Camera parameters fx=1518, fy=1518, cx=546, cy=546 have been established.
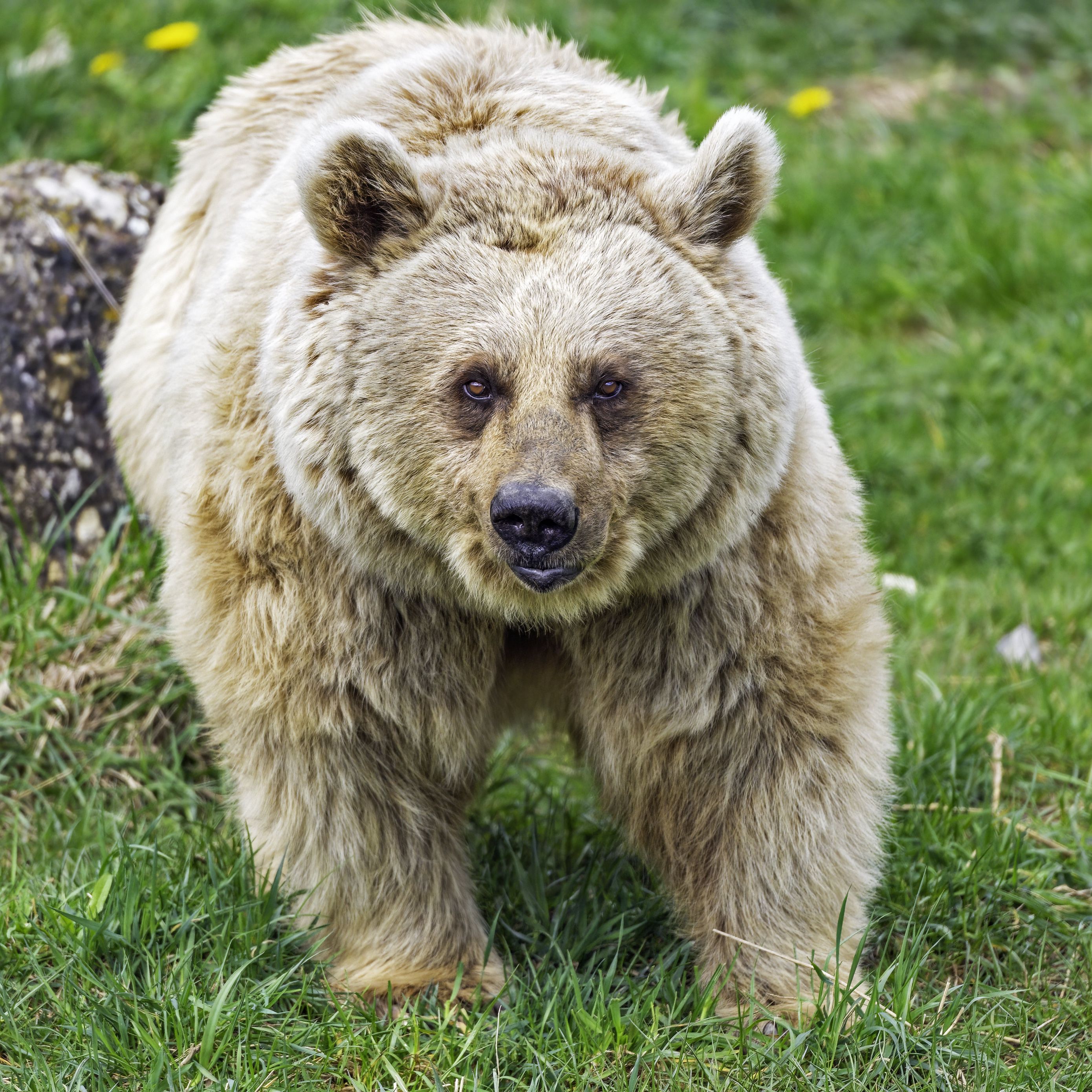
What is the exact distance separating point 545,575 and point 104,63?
5.37m

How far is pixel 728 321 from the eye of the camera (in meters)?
3.88

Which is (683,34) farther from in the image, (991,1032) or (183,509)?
(991,1032)

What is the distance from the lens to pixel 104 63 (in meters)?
7.77

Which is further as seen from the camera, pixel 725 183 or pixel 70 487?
pixel 70 487

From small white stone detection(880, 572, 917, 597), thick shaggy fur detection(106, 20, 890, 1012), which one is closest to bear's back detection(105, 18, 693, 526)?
thick shaggy fur detection(106, 20, 890, 1012)

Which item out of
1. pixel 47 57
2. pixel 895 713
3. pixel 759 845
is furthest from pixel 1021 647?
pixel 47 57

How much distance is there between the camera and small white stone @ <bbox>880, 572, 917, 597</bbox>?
639cm

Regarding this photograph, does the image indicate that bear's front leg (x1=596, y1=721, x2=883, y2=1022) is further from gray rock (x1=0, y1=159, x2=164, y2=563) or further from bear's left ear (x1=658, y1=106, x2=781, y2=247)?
gray rock (x1=0, y1=159, x2=164, y2=563)

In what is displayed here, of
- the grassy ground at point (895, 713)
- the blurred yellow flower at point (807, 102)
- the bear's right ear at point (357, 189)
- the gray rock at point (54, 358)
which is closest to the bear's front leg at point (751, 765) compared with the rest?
the grassy ground at point (895, 713)

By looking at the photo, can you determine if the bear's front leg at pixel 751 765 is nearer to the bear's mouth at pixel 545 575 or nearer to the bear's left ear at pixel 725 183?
the bear's mouth at pixel 545 575

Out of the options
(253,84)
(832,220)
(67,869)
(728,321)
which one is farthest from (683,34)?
(67,869)

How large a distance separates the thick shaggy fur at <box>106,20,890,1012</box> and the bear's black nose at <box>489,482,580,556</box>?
1.8 inches

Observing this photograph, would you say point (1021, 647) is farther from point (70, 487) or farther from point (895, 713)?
point (70, 487)

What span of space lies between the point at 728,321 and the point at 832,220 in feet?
15.3
